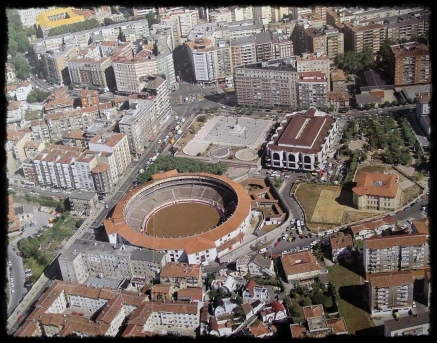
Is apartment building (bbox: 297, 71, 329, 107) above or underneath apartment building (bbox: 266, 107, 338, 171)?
above

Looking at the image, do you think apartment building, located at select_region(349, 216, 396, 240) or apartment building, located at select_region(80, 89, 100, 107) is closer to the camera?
apartment building, located at select_region(349, 216, 396, 240)

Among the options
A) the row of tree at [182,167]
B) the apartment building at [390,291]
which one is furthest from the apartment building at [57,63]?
the apartment building at [390,291]

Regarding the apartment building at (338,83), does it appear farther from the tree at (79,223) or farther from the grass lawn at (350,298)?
the tree at (79,223)

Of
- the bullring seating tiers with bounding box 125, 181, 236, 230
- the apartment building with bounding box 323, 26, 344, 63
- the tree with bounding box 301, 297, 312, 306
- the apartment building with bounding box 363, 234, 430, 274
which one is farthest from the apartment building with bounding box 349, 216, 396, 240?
the apartment building with bounding box 323, 26, 344, 63

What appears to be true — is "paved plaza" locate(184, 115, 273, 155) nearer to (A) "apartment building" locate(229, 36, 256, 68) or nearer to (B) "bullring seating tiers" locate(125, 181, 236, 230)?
(B) "bullring seating tiers" locate(125, 181, 236, 230)

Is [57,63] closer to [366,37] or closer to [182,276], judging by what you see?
[366,37]

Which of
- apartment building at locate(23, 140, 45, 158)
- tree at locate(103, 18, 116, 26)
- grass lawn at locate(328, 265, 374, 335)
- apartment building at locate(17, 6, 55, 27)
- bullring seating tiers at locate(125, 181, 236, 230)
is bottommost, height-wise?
grass lawn at locate(328, 265, 374, 335)

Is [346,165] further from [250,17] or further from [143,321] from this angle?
[250,17]

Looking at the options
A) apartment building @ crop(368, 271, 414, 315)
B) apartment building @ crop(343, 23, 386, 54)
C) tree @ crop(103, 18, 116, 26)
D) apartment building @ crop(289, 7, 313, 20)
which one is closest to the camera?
apartment building @ crop(368, 271, 414, 315)
